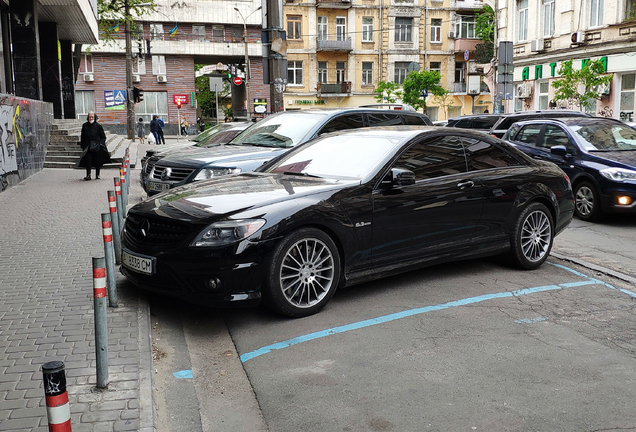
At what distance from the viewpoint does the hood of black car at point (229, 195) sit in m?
5.61

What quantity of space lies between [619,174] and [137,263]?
8.07 meters

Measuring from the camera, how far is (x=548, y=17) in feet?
113

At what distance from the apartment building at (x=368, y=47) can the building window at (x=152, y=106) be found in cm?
1022

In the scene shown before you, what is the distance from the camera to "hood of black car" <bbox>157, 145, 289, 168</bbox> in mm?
10109

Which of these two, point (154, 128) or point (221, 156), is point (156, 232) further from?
point (154, 128)

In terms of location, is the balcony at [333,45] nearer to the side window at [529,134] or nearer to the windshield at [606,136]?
the side window at [529,134]

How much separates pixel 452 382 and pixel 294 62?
54724 mm

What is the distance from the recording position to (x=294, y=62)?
5719cm

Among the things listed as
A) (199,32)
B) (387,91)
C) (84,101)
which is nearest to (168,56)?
(199,32)

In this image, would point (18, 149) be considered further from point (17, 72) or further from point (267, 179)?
point (267, 179)

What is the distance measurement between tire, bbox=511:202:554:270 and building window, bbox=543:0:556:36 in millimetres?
29421

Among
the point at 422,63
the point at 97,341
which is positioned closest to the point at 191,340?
the point at 97,341

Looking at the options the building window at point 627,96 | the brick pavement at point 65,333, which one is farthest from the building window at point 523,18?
the brick pavement at point 65,333

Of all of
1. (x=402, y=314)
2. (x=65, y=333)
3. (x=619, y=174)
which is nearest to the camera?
(x=65, y=333)
